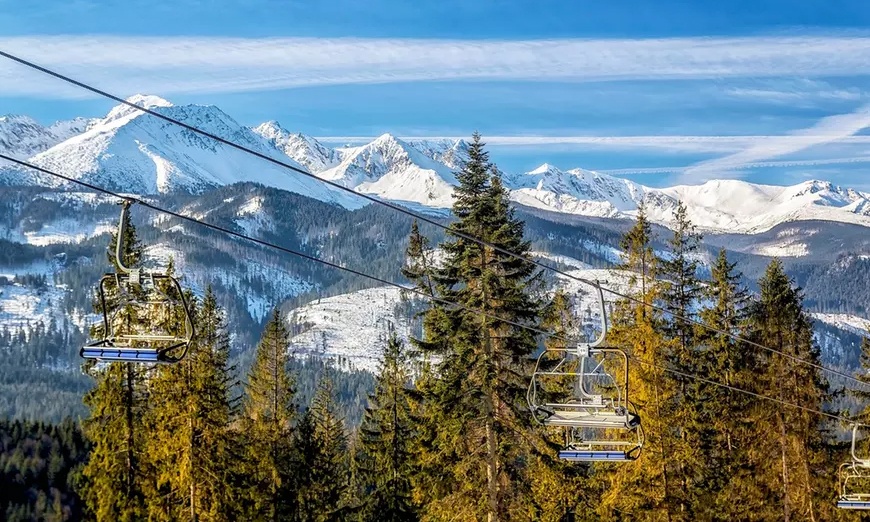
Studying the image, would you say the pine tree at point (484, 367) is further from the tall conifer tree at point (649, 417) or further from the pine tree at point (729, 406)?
the pine tree at point (729, 406)

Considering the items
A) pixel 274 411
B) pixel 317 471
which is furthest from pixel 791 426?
pixel 274 411

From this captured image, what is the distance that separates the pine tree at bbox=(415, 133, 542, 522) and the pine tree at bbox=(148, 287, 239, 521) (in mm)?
7854

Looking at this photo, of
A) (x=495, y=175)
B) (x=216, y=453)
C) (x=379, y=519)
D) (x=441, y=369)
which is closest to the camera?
(x=441, y=369)

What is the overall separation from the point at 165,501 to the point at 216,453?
7.84 feet

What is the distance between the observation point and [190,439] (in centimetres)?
2702

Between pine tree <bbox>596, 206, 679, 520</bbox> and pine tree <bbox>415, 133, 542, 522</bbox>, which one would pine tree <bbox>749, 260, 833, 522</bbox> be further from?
pine tree <bbox>415, 133, 542, 522</bbox>

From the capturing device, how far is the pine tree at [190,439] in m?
27.1

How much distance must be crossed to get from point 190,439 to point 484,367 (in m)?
10.3

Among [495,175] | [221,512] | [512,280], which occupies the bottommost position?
[221,512]

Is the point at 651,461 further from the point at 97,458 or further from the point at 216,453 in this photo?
the point at 97,458

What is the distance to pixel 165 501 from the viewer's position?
28188 millimetres

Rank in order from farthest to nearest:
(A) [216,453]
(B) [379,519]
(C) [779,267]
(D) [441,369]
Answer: (B) [379,519], (C) [779,267], (A) [216,453], (D) [441,369]

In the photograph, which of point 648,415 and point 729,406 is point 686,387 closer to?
point 729,406

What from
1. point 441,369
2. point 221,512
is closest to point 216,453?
point 221,512
